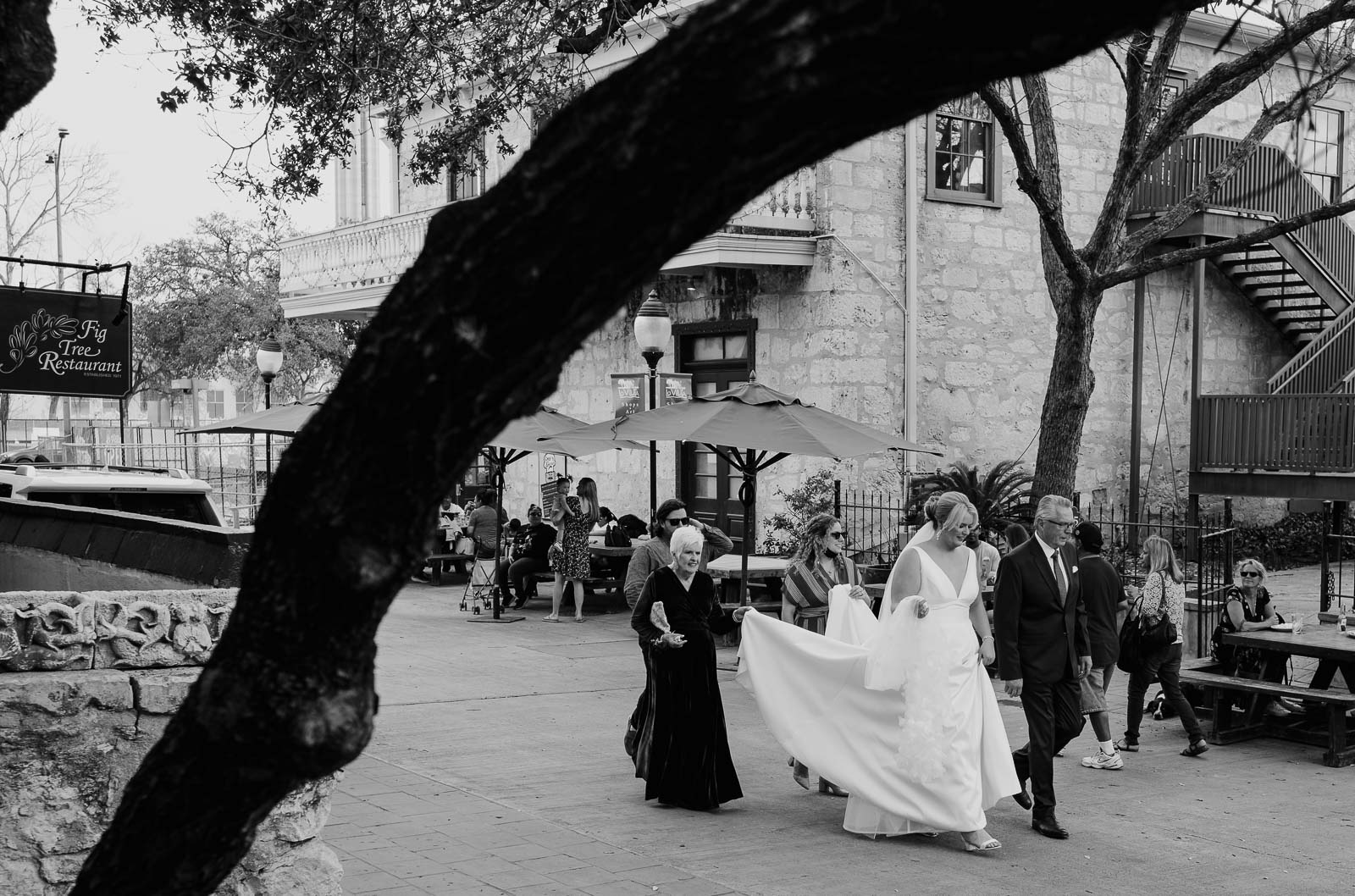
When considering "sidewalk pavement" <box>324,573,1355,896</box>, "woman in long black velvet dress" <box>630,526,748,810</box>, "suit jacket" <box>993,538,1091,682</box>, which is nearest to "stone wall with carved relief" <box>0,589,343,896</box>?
"sidewalk pavement" <box>324,573,1355,896</box>

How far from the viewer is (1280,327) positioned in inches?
912

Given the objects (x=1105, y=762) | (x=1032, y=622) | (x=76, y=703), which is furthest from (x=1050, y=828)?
(x=76, y=703)

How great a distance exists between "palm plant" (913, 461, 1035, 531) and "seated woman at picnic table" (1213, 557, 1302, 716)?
441cm

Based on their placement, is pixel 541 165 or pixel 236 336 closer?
pixel 541 165

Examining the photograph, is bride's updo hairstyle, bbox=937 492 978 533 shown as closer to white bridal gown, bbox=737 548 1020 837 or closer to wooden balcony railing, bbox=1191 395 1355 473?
white bridal gown, bbox=737 548 1020 837

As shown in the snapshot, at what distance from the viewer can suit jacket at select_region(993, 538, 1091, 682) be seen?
807 cm

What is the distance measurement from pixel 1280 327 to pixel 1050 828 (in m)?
17.7

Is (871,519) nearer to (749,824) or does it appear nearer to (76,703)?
(749,824)

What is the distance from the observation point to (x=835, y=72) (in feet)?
5.82

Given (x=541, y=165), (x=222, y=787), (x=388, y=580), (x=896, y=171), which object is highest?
(x=896, y=171)

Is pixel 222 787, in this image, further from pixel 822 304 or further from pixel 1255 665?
pixel 822 304

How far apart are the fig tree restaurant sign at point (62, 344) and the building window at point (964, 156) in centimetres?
1227

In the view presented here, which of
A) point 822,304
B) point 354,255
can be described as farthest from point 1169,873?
point 354,255

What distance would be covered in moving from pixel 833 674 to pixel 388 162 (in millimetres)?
20923
